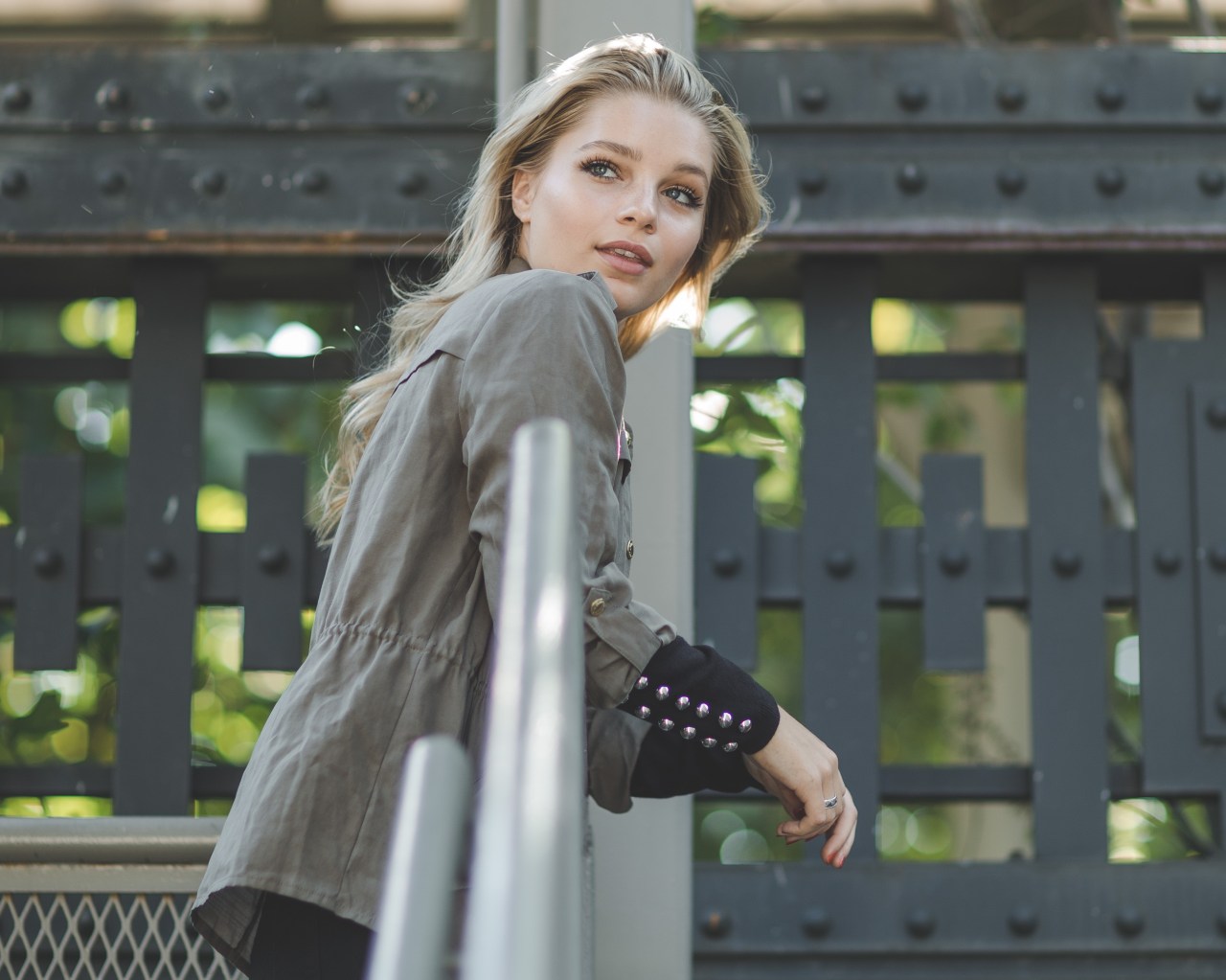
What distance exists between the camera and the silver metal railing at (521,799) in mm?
623

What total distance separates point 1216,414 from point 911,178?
0.61m

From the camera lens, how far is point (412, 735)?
4.38ft

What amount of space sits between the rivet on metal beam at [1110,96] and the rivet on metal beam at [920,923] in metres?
1.28

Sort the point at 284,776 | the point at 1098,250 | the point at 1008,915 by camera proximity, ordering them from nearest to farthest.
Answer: the point at 284,776
the point at 1008,915
the point at 1098,250

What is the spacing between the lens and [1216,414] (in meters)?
2.43

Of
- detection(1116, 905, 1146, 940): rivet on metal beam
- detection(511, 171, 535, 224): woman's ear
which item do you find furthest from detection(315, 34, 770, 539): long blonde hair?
detection(1116, 905, 1146, 940): rivet on metal beam

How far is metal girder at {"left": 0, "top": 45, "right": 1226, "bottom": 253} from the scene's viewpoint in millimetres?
2414

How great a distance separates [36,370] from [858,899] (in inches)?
61.9

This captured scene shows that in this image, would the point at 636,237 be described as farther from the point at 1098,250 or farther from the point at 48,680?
the point at 48,680

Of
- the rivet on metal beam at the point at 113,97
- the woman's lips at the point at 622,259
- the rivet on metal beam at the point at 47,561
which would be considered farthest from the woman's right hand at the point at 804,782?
the rivet on metal beam at the point at 113,97

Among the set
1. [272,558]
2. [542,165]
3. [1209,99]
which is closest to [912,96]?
[1209,99]

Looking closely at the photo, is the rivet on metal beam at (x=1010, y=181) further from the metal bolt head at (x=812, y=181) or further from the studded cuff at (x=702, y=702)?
the studded cuff at (x=702, y=702)

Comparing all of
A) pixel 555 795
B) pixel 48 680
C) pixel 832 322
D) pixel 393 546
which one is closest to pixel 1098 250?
pixel 832 322

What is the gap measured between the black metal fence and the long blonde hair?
469 millimetres
